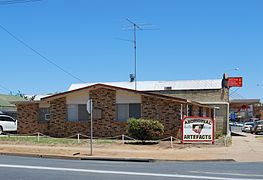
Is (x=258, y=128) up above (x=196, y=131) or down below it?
below

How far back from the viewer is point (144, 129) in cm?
2756

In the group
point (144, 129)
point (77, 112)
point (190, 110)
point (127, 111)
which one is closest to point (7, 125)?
point (77, 112)

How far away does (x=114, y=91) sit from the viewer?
31828mm

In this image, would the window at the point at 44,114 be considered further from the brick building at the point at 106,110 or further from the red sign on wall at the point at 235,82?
the red sign on wall at the point at 235,82

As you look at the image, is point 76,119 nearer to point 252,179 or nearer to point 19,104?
point 19,104

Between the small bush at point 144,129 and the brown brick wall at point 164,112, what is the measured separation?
74.1 inches

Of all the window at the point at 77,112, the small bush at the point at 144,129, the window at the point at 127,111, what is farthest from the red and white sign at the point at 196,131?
the window at the point at 77,112

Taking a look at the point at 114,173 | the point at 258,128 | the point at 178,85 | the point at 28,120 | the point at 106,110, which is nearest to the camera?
the point at 114,173

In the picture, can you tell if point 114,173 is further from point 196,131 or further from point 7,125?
point 7,125

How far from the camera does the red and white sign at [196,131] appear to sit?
27.3 m

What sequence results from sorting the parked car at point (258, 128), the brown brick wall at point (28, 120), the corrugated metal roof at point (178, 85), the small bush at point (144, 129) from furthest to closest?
1. the parked car at point (258, 128)
2. the corrugated metal roof at point (178, 85)
3. the brown brick wall at point (28, 120)
4. the small bush at point (144, 129)

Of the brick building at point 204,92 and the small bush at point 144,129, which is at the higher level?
the brick building at point 204,92

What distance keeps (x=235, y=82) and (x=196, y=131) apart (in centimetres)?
1886

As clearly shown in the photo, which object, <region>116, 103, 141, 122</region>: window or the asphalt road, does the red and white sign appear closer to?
<region>116, 103, 141, 122</region>: window
